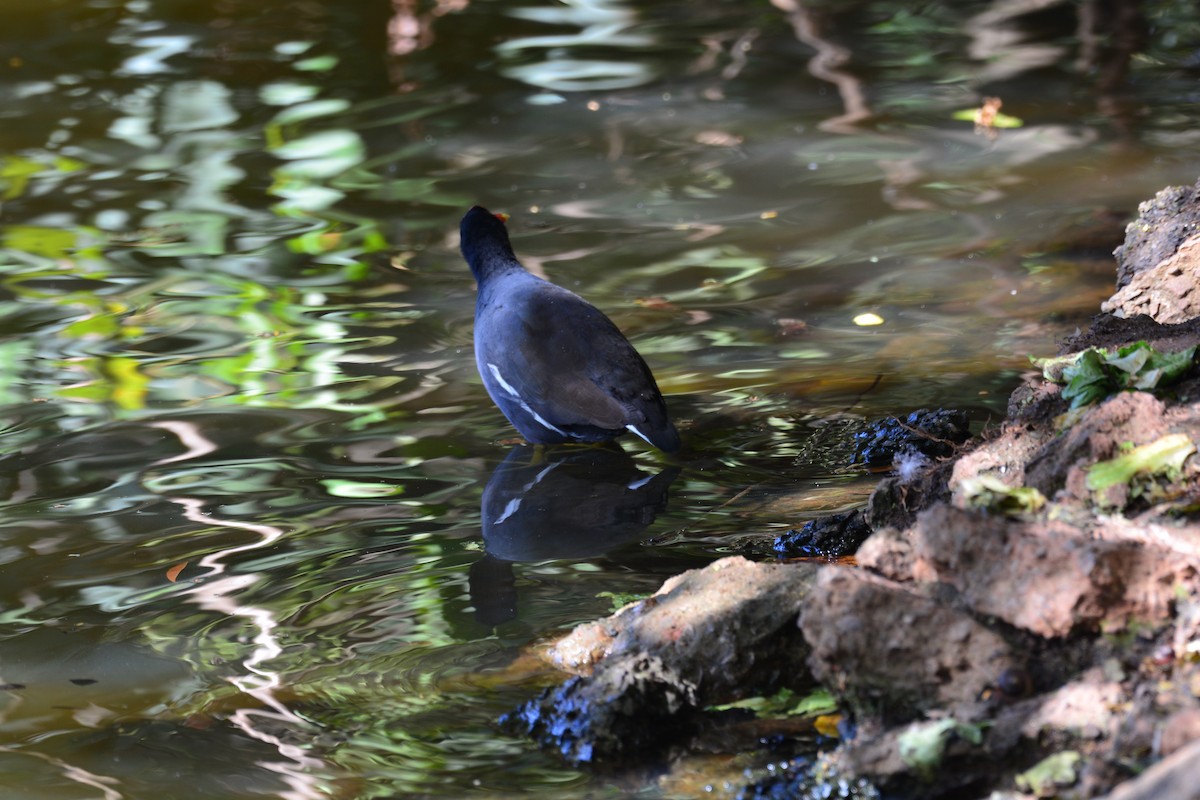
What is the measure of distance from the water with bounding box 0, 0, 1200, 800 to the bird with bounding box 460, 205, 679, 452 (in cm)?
18

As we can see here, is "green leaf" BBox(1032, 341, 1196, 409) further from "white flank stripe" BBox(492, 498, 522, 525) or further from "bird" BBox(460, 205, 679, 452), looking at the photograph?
"white flank stripe" BBox(492, 498, 522, 525)

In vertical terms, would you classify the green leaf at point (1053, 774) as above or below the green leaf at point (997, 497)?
below

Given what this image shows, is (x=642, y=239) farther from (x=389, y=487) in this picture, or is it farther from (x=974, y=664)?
(x=974, y=664)

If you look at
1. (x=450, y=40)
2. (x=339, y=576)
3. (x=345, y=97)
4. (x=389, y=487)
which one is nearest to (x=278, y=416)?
(x=389, y=487)

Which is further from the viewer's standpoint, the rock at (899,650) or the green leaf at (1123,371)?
the green leaf at (1123,371)

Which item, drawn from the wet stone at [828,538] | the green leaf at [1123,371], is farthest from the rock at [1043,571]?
the wet stone at [828,538]

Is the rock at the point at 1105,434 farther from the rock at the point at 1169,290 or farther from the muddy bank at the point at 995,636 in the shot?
the rock at the point at 1169,290

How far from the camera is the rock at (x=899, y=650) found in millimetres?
2445

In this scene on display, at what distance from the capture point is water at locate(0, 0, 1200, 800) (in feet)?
11.1

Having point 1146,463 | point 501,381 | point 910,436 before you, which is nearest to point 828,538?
point 910,436

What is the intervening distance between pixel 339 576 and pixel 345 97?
22.4 ft

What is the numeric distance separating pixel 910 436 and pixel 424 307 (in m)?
2.99

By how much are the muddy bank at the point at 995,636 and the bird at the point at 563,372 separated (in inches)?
61.8

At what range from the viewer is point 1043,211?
23.0 ft
